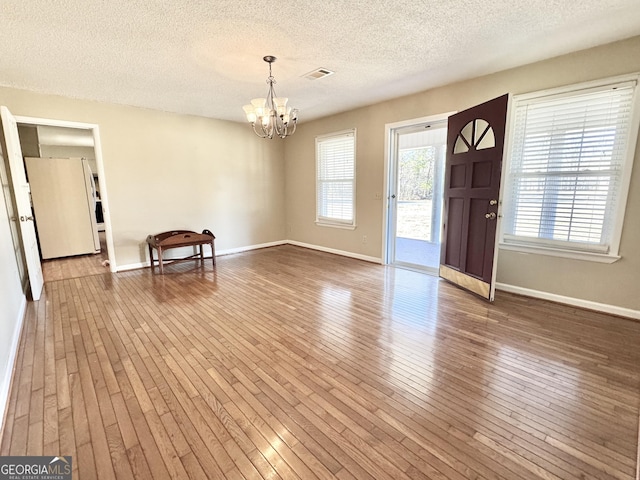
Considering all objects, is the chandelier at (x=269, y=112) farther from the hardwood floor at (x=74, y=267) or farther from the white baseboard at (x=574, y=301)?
the hardwood floor at (x=74, y=267)

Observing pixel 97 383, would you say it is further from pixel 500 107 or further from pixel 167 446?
pixel 500 107

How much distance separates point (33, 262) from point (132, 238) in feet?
4.32

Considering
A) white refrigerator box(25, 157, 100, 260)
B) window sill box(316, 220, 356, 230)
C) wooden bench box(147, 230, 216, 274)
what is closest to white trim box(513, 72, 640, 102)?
window sill box(316, 220, 356, 230)

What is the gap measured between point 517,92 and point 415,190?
1.94 metres

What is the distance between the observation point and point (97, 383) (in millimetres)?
1917

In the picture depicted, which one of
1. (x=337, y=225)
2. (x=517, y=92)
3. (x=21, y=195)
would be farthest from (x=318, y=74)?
(x=21, y=195)

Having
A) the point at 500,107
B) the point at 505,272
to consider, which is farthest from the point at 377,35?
the point at 505,272

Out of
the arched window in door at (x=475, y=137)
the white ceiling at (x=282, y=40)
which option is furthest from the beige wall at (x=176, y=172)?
the arched window in door at (x=475, y=137)

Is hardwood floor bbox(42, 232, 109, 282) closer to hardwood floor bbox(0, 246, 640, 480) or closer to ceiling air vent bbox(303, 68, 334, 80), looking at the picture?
hardwood floor bbox(0, 246, 640, 480)

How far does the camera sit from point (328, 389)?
1849mm

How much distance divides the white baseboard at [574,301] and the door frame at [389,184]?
167cm

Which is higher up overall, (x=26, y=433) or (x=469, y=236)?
(x=469, y=236)

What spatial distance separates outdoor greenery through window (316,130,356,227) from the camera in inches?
204

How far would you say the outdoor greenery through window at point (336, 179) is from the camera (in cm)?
518
